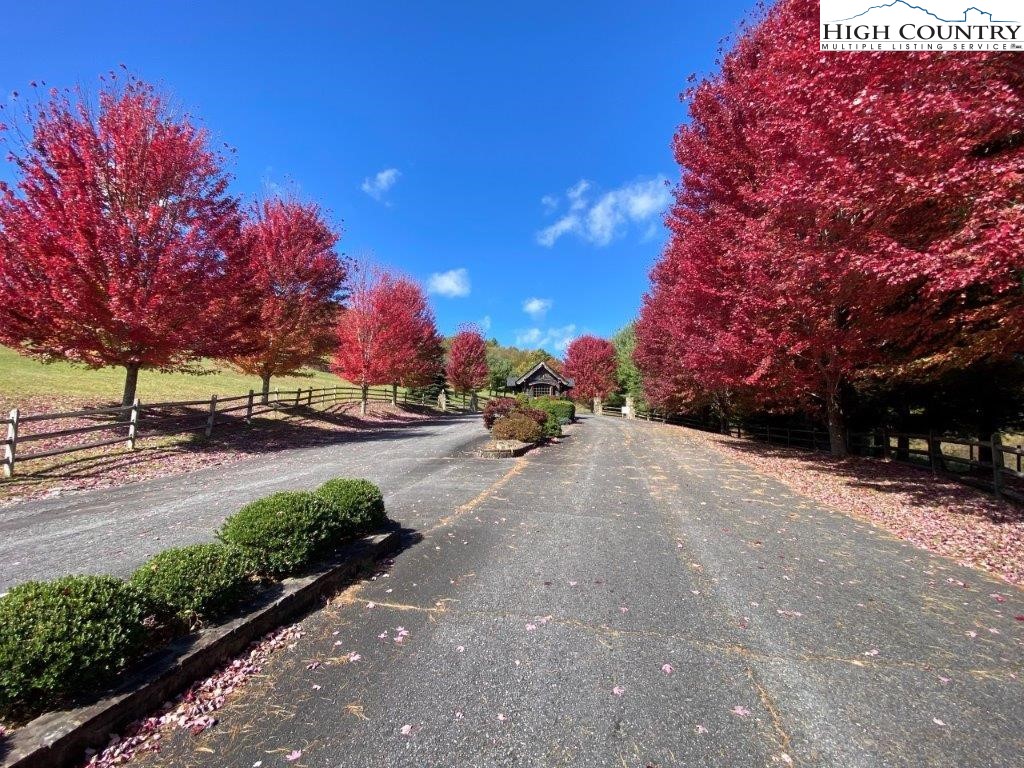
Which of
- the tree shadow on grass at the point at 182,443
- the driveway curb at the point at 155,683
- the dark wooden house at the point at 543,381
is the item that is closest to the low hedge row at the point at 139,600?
the driveway curb at the point at 155,683

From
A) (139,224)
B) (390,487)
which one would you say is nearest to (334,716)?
(390,487)

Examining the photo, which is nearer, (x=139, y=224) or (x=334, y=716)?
(x=334, y=716)

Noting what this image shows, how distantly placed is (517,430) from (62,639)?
1299cm

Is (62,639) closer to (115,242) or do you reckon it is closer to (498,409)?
(115,242)

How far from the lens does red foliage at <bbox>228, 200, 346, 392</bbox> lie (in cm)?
1753

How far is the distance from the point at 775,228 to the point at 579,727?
11.2 metres

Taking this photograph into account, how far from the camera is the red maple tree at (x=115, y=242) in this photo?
10.0m

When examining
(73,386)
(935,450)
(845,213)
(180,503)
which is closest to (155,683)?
(180,503)

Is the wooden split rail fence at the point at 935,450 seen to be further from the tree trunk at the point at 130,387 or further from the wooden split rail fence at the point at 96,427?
the tree trunk at the point at 130,387

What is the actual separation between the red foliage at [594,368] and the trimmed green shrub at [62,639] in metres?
50.3

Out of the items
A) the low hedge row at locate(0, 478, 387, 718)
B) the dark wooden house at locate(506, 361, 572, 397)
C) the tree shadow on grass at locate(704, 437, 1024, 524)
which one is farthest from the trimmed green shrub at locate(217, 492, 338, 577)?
the dark wooden house at locate(506, 361, 572, 397)

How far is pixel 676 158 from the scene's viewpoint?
14.6 meters

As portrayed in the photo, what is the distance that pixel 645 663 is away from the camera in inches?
132

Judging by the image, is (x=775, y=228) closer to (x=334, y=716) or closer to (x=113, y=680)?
(x=334, y=716)
